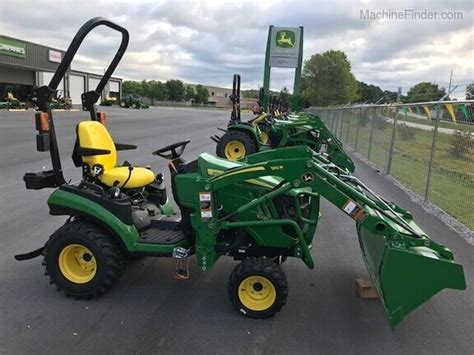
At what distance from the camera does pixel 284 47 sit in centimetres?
2470

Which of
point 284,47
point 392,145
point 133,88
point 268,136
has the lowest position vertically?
point 268,136

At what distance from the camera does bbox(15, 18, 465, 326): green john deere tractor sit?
3139 mm

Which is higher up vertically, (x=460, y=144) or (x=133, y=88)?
(x=133, y=88)

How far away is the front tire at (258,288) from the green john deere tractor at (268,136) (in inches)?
259

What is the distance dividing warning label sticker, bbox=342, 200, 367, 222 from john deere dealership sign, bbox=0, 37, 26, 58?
46.2 m

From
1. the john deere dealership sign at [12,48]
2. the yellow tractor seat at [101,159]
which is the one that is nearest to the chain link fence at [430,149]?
the yellow tractor seat at [101,159]

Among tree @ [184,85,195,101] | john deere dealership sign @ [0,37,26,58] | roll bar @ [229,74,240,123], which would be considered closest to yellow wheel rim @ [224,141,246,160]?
roll bar @ [229,74,240,123]

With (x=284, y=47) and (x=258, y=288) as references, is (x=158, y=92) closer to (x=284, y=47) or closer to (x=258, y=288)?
(x=284, y=47)

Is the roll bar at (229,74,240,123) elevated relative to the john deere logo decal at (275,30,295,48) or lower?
lower

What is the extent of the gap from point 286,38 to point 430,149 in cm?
1788

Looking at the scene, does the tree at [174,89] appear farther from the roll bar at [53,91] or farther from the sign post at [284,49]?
the roll bar at [53,91]

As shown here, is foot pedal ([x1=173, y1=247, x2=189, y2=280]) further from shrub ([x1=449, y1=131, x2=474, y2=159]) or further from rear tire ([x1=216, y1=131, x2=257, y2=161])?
rear tire ([x1=216, y1=131, x2=257, y2=161])

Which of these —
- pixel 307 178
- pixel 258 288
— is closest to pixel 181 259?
pixel 258 288

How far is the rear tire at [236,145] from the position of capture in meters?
10.5
